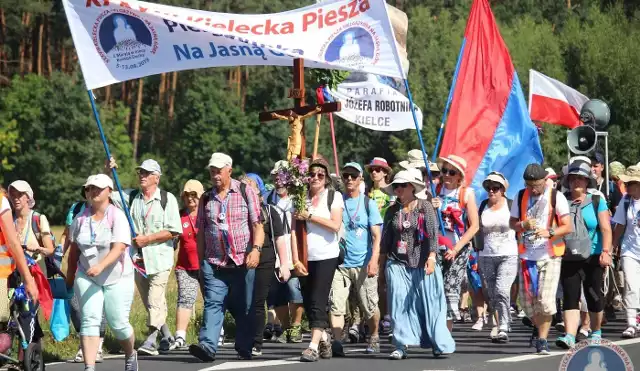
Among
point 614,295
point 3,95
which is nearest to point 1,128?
point 3,95

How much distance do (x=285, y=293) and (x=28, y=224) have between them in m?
3.24

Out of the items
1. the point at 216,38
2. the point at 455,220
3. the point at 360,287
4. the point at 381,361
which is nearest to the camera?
the point at 381,361

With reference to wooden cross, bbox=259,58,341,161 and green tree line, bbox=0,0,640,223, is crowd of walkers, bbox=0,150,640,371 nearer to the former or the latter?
wooden cross, bbox=259,58,341,161

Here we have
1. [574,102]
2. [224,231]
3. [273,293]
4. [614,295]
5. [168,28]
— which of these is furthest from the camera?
[574,102]

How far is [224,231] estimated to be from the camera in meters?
12.5

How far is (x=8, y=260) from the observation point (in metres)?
10.7

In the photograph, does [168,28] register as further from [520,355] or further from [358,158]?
[358,158]

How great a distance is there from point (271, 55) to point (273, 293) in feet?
8.65

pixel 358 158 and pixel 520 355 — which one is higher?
pixel 358 158

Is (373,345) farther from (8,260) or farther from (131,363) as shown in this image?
(8,260)

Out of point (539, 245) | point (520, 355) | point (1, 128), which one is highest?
point (1, 128)

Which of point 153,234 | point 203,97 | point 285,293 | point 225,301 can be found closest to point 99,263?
point 225,301

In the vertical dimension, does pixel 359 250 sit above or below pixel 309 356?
above

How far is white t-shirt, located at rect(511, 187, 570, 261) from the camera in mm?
12922
